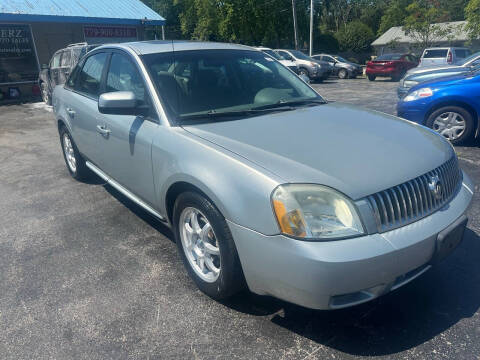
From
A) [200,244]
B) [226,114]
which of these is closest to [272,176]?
[200,244]

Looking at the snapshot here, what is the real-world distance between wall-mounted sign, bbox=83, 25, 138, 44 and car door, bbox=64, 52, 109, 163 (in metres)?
13.7

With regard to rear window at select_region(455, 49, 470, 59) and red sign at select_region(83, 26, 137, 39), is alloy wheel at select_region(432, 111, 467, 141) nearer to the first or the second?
red sign at select_region(83, 26, 137, 39)

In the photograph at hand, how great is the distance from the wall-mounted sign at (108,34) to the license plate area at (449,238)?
17286 millimetres

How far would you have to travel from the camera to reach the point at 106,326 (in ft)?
8.10

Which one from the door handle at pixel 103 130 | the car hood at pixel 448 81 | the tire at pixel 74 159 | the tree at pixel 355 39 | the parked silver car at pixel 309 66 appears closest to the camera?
the door handle at pixel 103 130

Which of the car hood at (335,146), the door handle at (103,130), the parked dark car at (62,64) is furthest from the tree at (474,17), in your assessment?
the door handle at (103,130)

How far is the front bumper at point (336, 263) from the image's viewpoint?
1931 mm

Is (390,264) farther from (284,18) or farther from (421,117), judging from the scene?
(284,18)

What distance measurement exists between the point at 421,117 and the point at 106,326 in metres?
5.69

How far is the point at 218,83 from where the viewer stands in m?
3.26

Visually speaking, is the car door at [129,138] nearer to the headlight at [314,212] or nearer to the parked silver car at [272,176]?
the parked silver car at [272,176]

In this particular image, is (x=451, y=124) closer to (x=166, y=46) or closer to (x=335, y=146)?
(x=335, y=146)

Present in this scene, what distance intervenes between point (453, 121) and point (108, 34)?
15.7m

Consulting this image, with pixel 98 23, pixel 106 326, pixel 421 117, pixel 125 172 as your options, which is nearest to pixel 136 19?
pixel 98 23
